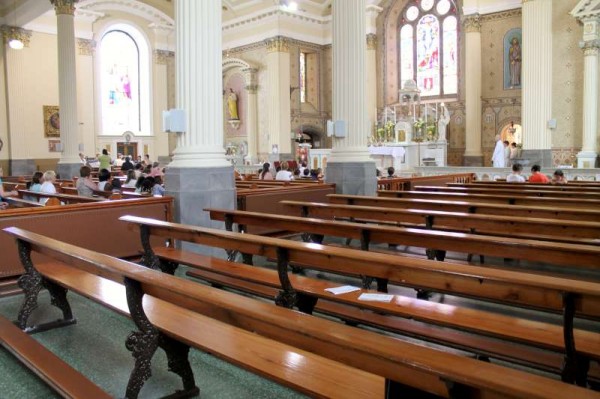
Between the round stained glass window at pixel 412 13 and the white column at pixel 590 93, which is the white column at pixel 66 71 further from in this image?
the white column at pixel 590 93

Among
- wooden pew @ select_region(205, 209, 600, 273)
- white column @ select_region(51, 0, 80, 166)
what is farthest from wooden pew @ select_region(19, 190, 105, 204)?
white column @ select_region(51, 0, 80, 166)

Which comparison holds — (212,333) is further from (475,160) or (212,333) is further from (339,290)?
(475,160)

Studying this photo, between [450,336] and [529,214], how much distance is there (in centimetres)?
318

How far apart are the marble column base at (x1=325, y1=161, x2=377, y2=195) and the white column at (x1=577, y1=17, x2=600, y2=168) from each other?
33.5 ft

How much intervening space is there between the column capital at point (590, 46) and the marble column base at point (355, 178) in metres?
10.8

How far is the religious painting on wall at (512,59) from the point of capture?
19641mm

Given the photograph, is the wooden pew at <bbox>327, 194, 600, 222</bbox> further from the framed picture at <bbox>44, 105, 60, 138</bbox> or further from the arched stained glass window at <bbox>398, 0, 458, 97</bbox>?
the framed picture at <bbox>44, 105, 60, 138</bbox>

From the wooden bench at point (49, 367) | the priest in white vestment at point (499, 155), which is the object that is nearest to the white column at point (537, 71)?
the priest in white vestment at point (499, 155)

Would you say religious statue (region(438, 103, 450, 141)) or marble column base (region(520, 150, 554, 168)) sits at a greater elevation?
religious statue (region(438, 103, 450, 141))

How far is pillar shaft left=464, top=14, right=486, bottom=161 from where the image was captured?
20.2 m

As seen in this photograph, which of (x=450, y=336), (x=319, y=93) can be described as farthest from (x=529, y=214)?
(x=319, y=93)

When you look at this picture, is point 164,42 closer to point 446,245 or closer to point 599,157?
point 599,157

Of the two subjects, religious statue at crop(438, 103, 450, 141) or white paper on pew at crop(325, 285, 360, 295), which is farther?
religious statue at crop(438, 103, 450, 141)

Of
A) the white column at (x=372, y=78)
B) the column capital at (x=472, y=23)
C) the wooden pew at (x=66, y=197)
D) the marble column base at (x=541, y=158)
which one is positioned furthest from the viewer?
the white column at (x=372, y=78)
